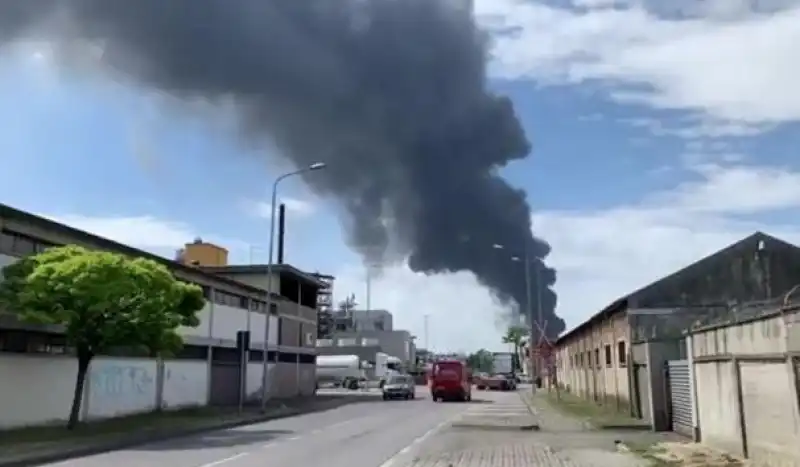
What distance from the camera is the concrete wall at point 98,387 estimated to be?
26.4 metres

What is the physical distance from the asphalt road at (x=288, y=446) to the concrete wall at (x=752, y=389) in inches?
269

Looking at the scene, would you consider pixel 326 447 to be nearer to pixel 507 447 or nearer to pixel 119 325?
pixel 507 447

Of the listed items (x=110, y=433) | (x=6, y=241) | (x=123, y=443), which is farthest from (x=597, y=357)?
(x=6, y=241)

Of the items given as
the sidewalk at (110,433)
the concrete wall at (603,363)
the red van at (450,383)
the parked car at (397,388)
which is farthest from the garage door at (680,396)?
the parked car at (397,388)

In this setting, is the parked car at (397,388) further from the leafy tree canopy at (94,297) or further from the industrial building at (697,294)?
the leafy tree canopy at (94,297)

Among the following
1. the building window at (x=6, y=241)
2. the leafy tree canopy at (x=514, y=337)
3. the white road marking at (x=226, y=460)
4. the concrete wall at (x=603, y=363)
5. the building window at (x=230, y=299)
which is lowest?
the white road marking at (x=226, y=460)

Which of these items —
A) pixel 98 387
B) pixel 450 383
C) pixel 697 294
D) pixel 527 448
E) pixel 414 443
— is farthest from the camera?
pixel 450 383

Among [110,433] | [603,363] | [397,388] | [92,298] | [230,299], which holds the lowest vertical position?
[110,433]

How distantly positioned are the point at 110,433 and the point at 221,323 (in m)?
18.2

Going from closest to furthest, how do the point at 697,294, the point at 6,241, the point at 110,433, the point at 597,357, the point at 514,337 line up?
1. the point at 110,433
2. the point at 6,241
3. the point at 697,294
4. the point at 597,357
5. the point at 514,337

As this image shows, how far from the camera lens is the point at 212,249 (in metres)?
66.3

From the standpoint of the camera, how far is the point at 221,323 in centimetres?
4359

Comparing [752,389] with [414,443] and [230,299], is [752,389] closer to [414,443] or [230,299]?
[414,443]

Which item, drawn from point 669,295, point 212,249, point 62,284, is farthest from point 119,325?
point 212,249
